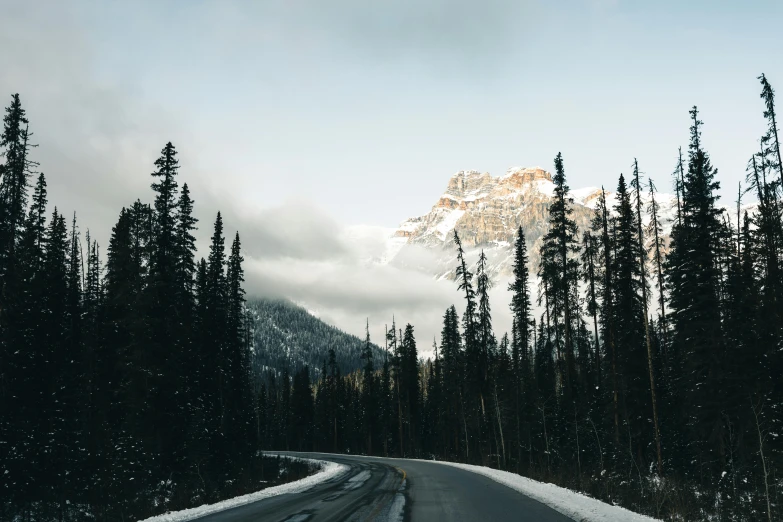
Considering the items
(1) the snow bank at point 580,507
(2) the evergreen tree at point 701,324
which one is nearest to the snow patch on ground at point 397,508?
(1) the snow bank at point 580,507

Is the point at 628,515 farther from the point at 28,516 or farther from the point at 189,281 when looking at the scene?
the point at 189,281

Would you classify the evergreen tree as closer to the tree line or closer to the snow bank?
the snow bank

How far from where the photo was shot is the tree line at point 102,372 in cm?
2475

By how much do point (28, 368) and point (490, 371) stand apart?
3385cm

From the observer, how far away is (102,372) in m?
35.8

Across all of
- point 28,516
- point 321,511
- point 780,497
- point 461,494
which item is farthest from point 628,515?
point 28,516

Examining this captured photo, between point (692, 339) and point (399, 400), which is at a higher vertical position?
point (692, 339)

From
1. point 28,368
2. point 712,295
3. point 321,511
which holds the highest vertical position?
point 712,295

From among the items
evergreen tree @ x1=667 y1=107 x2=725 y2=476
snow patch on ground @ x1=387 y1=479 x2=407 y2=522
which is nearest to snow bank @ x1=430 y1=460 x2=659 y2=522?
snow patch on ground @ x1=387 y1=479 x2=407 y2=522

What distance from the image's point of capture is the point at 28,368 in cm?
2691

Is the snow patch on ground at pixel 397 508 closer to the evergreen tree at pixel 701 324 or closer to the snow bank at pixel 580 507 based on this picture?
the snow bank at pixel 580 507

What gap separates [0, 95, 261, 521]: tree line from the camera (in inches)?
974

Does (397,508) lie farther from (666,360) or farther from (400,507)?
(666,360)

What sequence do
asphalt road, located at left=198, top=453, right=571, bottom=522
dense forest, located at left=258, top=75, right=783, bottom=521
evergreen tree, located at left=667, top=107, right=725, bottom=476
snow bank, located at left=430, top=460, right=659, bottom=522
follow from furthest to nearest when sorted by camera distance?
evergreen tree, located at left=667, top=107, right=725, bottom=476
dense forest, located at left=258, top=75, right=783, bottom=521
asphalt road, located at left=198, top=453, right=571, bottom=522
snow bank, located at left=430, top=460, right=659, bottom=522
